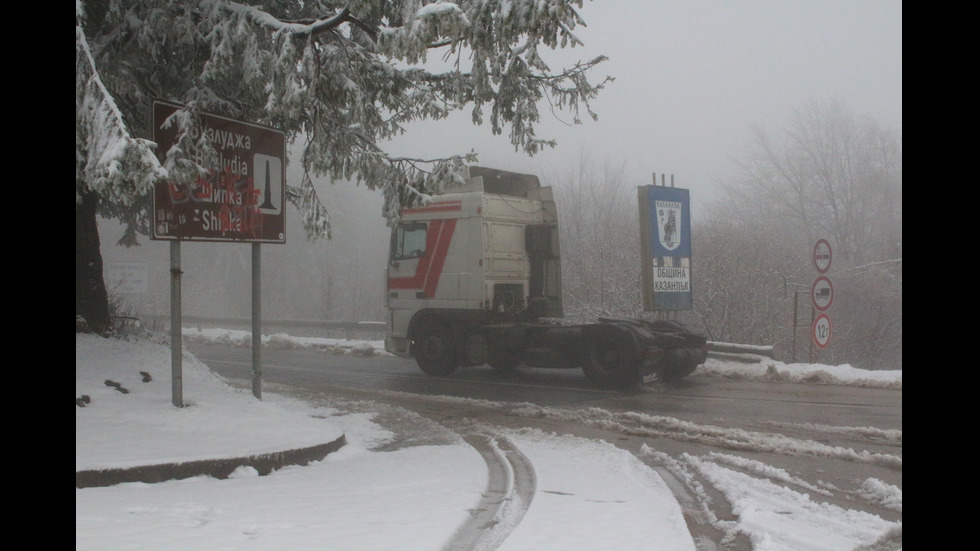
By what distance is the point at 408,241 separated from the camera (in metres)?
14.6

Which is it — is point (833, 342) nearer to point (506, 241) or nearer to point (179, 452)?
point (506, 241)

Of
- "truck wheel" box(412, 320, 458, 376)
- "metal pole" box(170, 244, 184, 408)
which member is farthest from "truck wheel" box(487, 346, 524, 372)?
"metal pole" box(170, 244, 184, 408)

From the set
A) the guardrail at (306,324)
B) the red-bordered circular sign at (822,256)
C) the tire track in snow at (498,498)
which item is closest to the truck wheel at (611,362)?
the tire track in snow at (498,498)

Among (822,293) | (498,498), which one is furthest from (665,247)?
(498,498)

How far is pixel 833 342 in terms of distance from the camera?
21141 millimetres

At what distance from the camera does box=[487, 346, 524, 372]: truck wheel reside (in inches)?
536

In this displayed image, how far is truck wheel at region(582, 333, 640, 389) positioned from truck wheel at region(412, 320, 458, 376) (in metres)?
2.79

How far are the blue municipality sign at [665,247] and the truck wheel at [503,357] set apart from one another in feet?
9.81

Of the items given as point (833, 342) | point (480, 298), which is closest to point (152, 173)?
point (480, 298)

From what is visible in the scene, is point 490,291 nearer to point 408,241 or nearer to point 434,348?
point 434,348

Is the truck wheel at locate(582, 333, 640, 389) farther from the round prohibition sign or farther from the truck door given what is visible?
the round prohibition sign

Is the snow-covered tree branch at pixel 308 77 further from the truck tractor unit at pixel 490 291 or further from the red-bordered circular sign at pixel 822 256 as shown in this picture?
the red-bordered circular sign at pixel 822 256
